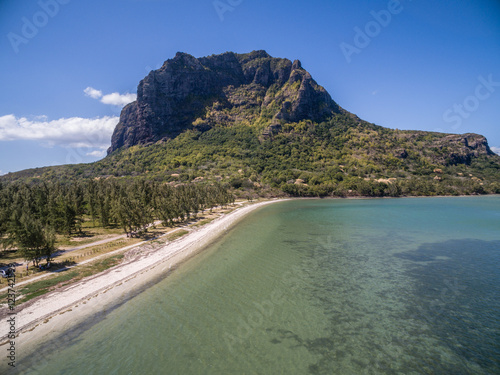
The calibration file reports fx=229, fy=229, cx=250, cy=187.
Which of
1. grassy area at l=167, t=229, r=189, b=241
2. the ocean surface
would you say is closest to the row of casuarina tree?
grassy area at l=167, t=229, r=189, b=241

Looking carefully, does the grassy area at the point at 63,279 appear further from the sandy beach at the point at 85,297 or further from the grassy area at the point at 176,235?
the grassy area at the point at 176,235

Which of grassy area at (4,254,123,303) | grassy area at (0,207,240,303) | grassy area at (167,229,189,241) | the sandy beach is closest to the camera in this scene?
the sandy beach

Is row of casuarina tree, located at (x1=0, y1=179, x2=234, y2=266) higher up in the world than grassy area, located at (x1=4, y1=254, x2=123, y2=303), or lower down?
higher up

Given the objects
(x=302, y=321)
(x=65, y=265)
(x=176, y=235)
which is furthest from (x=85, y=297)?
(x=176, y=235)

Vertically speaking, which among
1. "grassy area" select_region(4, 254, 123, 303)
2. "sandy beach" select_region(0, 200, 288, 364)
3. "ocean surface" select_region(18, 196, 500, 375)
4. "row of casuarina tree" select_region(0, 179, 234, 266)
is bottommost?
"ocean surface" select_region(18, 196, 500, 375)

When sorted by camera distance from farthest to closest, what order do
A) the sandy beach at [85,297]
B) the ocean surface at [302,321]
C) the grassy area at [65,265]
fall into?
the grassy area at [65,265], the sandy beach at [85,297], the ocean surface at [302,321]

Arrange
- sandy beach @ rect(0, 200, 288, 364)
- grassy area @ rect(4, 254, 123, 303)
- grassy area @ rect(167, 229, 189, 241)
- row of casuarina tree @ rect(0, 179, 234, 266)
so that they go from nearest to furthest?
sandy beach @ rect(0, 200, 288, 364), grassy area @ rect(4, 254, 123, 303), row of casuarina tree @ rect(0, 179, 234, 266), grassy area @ rect(167, 229, 189, 241)

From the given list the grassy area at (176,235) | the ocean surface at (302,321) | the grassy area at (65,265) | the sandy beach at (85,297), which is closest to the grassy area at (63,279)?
the grassy area at (65,265)

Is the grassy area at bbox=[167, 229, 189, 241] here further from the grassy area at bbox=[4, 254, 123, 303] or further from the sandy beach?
the grassy area at bbox=[4, 254, 123, 303]
